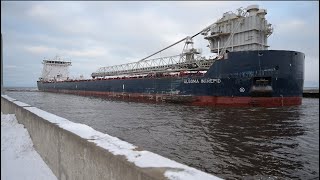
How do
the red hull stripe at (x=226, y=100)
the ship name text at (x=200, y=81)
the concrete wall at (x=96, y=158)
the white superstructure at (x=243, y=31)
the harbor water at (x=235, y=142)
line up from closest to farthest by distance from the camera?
the concrete wall at (x=96, y=158) → the harbor water at (x=235, y=142) → the red hull stripe at (x=226, y=100) → the ship name text at (x=200, y=81) → the white superstructure at (x=243, y=31)

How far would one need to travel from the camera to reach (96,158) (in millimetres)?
3045

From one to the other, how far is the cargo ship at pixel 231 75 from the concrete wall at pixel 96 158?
1454cm

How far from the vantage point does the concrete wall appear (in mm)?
2350

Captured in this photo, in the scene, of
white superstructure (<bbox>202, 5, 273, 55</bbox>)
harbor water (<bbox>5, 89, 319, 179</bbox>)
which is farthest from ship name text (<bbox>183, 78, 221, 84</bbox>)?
harbor water (<bbox>5, 89, 319, 179</bbox>)

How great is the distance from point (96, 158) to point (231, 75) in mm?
16061

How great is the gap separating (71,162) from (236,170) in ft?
10.9

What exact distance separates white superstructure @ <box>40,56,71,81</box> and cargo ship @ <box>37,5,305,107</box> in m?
28.4

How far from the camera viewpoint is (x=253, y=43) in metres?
21.4

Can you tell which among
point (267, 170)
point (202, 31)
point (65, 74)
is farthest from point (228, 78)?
point (65, 74)

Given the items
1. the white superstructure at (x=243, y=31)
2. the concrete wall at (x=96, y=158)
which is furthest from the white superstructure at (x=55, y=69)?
the concrete wall at (x=96, y=158)

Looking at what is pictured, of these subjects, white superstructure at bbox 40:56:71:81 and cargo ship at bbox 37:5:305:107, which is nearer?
cargo ship at bbox 37:5:305:107

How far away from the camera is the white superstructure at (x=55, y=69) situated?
55.6m

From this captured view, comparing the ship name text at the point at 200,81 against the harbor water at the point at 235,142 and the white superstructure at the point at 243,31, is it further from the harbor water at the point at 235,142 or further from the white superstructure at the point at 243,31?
the harbor water at the point at 235,142

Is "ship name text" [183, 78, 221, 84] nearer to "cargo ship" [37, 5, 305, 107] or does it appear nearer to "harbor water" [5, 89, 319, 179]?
"cargo ship" [37, 5, 305, 107]
